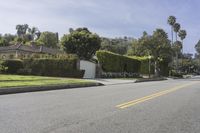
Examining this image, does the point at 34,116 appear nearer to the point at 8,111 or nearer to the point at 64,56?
the point at 8,111

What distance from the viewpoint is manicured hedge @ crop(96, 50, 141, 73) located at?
2355 inches

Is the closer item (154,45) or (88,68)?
(88,68)

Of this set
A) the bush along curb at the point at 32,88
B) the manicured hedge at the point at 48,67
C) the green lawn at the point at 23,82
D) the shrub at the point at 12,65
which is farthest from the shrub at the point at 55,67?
the bush along curb at the point at 32,88

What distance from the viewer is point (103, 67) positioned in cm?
5969

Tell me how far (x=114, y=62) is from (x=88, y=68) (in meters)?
7.27

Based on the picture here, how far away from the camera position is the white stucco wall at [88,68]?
5478 cm

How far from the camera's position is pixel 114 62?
6212 cm

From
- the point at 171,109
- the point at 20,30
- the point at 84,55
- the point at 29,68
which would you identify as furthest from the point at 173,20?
the point at 171,109

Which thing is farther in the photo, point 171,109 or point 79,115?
point 171,109

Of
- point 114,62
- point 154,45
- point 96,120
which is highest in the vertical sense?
point 154,45

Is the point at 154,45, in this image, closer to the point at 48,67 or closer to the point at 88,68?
the point at 88,68

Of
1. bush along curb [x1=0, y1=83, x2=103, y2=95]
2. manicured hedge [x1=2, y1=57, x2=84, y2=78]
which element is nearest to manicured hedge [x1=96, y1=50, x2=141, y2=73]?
manicured hedge [x1=2, y1=57, x2=84, y2=78]

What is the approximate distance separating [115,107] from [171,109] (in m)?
2.07

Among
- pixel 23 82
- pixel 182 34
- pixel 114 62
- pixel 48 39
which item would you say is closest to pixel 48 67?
pixel 114 62
